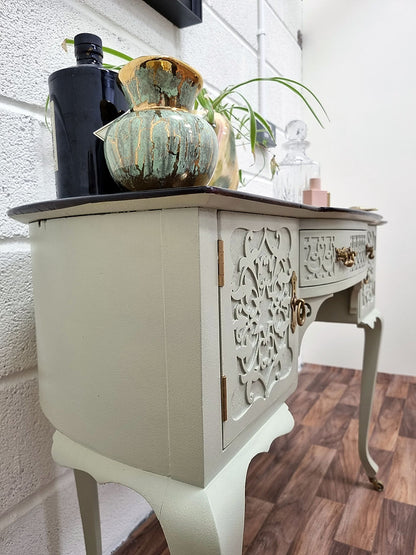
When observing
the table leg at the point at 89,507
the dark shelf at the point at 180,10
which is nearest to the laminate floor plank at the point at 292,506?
the table leg at the point at 89,507

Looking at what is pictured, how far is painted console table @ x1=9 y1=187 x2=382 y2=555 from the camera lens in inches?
13.9

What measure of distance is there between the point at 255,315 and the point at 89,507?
1.54 ft

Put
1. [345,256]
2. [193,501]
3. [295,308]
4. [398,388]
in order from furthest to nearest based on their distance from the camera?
[398,388] < [345,256] < [295,308] < [193,501]

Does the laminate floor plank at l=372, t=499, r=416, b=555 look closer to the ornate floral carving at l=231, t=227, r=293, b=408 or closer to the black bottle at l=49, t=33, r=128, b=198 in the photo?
the ornate floral carving at l=231, t=227, r=293, b=408

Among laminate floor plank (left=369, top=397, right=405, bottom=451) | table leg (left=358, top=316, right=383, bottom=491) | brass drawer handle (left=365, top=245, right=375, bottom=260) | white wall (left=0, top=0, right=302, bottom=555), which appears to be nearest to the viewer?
white wall (left=0, top=0, right=302, bottom=555)

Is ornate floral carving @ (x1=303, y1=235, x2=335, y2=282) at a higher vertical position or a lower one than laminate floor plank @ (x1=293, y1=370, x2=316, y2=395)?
higher

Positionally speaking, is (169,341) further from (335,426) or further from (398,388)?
(398,388)

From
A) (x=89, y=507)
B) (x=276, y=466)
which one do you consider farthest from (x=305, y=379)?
(x=89, y=507)

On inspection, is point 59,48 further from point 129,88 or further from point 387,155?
point 387,155

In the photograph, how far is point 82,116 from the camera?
0.48m

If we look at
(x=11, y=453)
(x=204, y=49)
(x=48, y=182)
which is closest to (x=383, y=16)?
(x=204, y=49)

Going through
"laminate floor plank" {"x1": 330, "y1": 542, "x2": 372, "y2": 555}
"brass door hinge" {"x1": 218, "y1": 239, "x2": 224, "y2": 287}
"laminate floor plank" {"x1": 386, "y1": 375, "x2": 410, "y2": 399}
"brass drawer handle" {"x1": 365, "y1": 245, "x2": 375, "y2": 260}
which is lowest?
"laminate floor plank" {"x1": 386, "y1": 375, "x2": 410, "y2": 399}

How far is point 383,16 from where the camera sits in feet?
5.83

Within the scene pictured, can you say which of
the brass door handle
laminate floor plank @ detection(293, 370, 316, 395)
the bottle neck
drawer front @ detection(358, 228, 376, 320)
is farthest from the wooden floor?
the bottle neck
